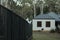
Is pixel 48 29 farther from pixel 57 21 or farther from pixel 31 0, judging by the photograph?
pixel 31 0

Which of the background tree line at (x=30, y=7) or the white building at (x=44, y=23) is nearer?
the white building at (x=44, y=23)

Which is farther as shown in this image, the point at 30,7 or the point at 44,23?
the point at 30,7

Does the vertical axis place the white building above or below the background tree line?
below

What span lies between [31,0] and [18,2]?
32.1 feet

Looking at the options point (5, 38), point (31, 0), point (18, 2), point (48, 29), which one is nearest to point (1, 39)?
point (5, 38)

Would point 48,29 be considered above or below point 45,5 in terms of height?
below

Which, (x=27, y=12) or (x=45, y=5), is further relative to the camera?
(x=45, y=5)

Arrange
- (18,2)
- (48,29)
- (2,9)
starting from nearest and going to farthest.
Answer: (2,9) < (48,29) < (18,2)

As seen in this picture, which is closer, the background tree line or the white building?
the white building

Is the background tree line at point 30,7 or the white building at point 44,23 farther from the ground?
the background tree line at point 30,7

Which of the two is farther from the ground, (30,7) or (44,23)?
(30,7)

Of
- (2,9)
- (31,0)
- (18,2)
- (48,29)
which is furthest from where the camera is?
(31,0)

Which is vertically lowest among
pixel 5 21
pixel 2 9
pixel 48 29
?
pixel 48 29

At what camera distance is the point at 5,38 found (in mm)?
5430
